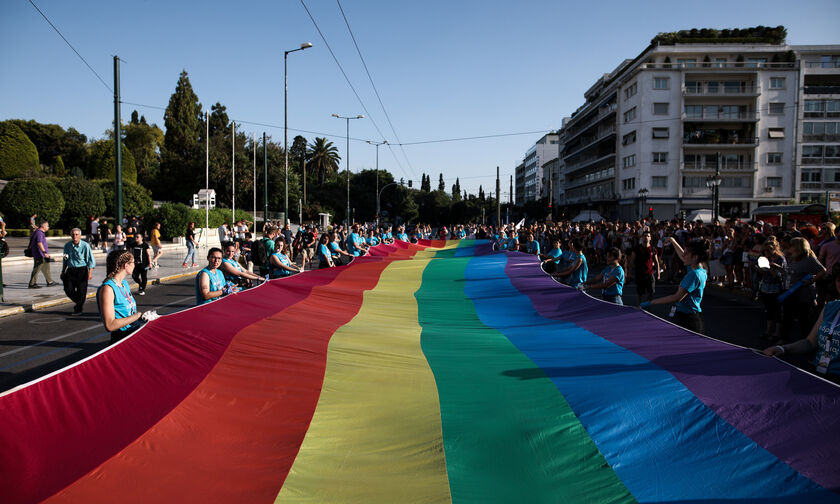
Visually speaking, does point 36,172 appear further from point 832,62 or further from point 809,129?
point 832,62

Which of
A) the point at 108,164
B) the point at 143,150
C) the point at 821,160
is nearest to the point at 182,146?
the point at 143,150

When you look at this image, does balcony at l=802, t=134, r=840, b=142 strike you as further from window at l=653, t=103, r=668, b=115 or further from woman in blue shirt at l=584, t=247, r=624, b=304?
woman in blue shirt at l=584, t=247, r=624, b=304

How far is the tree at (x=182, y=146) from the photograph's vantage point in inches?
2413

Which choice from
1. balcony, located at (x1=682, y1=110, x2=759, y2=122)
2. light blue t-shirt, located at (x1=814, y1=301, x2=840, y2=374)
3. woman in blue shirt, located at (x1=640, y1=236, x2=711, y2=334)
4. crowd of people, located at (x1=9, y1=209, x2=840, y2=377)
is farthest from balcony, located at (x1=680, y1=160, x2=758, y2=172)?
light blue t-shirt, located at (x1=814, y1=301, x2=840, y2=374)

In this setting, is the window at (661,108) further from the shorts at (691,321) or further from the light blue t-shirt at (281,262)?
the shorts at (691,321)

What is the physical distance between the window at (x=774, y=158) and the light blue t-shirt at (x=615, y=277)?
65.3m

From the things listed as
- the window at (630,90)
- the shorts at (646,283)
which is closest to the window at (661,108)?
the window at (630,90)

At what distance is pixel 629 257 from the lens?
20.1 metres

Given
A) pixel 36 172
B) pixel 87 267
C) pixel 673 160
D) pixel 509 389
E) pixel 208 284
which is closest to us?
pixel 509 389

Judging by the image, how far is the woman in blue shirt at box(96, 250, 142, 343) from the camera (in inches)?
224

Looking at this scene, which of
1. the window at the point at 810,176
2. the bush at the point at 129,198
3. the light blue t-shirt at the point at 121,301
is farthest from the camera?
the window at the point at 810,176

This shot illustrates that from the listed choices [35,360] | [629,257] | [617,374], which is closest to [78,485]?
[617,374]

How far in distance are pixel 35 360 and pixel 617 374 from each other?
8581mm

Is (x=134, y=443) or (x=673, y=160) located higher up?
(x=673, y=160)
